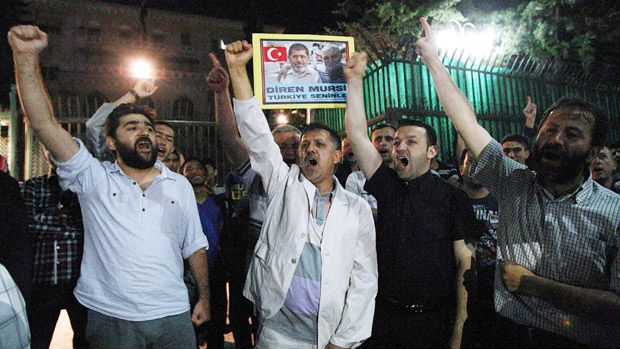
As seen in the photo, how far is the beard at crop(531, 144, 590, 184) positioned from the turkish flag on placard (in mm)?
2609

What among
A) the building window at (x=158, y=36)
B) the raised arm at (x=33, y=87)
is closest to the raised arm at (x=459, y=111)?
the raised arm at (x=33, y=87)

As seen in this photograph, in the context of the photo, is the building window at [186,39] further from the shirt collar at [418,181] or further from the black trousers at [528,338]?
the black trousers at [528,338]

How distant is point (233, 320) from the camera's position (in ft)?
14.8

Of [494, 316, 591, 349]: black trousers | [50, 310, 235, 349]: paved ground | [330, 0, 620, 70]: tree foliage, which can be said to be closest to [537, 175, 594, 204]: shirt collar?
[494, 316, 591, 349]: black trousers

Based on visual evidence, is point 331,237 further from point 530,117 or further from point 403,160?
point 530,117

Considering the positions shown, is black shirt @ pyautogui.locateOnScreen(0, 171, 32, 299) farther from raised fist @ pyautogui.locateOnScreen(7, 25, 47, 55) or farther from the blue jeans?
raised fist @ pyautogui.locateOnScreen(7, 25, 47, 55)

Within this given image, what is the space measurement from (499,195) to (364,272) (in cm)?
100

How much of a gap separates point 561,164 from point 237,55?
222cm

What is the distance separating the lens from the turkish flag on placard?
163 inches

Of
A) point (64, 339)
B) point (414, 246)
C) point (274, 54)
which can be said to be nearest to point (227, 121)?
point (274, 54)

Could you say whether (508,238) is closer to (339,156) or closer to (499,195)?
(499,195)

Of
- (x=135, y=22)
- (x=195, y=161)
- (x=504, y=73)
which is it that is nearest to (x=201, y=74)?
(x=135, y=22)

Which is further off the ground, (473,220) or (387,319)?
(473,220)

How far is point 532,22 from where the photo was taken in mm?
10836
